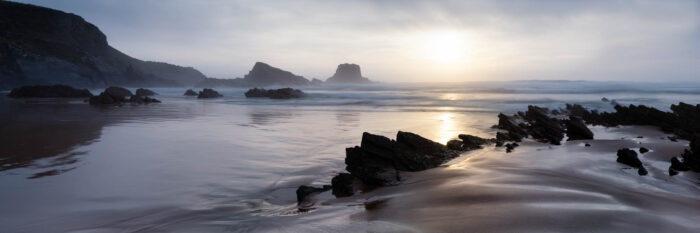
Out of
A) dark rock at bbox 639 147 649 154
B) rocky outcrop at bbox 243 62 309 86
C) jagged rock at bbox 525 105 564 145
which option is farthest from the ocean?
rocky outcrop at bbox 243 62 309 86

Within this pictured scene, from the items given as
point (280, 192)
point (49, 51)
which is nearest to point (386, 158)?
point (280, 192)

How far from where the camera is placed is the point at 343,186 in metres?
5.54

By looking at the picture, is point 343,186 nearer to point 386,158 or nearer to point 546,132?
point 386,158

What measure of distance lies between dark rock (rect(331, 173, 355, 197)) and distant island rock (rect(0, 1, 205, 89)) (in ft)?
211

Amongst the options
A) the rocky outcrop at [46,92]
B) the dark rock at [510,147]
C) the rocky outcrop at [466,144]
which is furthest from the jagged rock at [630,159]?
the rocky outcrop at [46,92]

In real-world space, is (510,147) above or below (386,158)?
below

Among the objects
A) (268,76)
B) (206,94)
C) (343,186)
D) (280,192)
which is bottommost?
(280,192)

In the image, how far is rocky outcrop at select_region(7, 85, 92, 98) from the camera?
115 feet

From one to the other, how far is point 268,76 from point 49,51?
329 feet

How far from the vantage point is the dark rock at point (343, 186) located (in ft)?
17.8

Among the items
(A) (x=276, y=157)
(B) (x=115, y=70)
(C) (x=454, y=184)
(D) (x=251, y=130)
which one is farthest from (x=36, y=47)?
(C) (x=454, y=184)

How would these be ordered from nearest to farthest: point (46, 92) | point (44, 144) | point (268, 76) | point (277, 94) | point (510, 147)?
point (510, 147) → point (44, 144) → point (46, 92) → point (277, 94) → point (268, 76)

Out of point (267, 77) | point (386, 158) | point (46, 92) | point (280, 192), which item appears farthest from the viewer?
point (267, 77)

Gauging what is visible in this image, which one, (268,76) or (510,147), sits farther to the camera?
(268,76)
